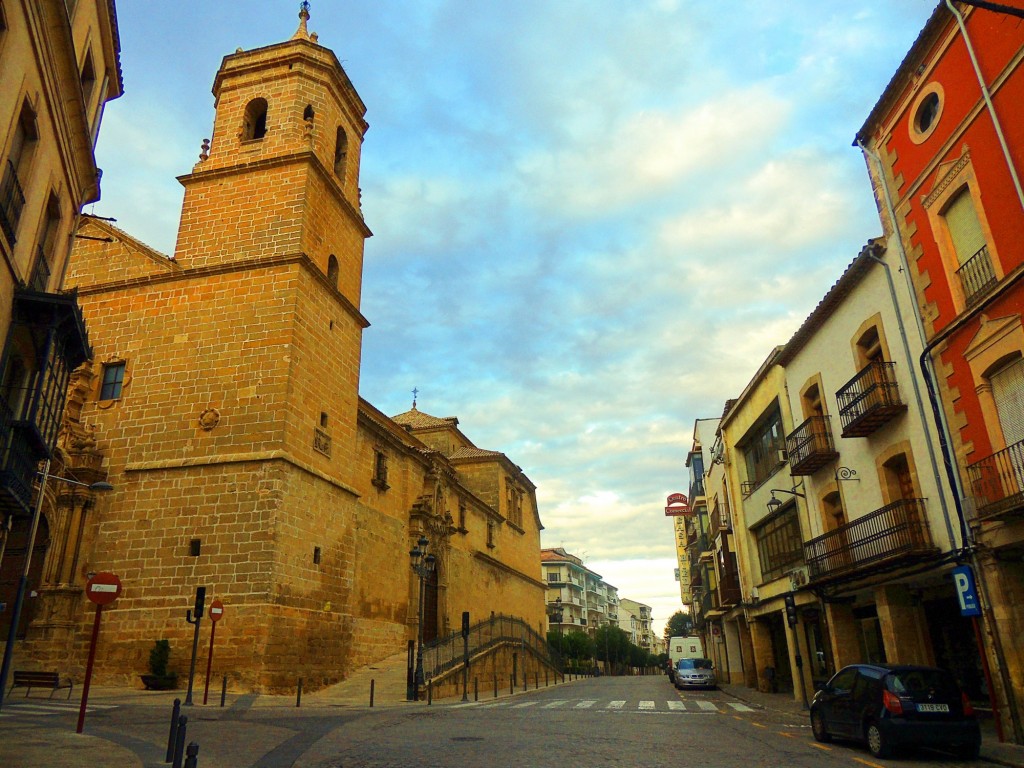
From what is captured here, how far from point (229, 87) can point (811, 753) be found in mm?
26456

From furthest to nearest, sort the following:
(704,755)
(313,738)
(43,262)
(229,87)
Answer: (229,87)
(43,262)
(313,738)
(704,755)

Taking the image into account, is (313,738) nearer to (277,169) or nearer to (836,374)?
(836,374)

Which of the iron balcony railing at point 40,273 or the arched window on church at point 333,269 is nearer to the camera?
the iron balcony railing at point 40,273

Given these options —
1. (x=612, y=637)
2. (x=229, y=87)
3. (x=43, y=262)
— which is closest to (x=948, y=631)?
(x=43, y=262)

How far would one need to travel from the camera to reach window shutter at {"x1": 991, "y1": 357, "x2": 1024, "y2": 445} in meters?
11.1

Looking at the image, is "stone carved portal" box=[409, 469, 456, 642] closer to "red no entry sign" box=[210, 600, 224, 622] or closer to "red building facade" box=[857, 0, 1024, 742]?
"red no entry sign" box=[210, 600, 224, 622]

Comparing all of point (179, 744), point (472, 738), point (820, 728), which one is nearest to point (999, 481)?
point (820, 728)

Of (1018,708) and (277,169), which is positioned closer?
(1018,708)

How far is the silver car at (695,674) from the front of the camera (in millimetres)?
28984

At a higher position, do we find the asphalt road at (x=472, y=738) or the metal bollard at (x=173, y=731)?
the metal bollard at (x=173, y=731)

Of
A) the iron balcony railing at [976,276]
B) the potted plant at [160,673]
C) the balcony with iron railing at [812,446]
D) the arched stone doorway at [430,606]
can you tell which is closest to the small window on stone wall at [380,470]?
the arched stone doorway at [430,606]

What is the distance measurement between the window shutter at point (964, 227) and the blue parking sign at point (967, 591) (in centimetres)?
538

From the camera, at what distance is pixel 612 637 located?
8781 cm

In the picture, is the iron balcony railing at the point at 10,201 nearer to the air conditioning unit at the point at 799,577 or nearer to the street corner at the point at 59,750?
the street corner at the point at 59,750
